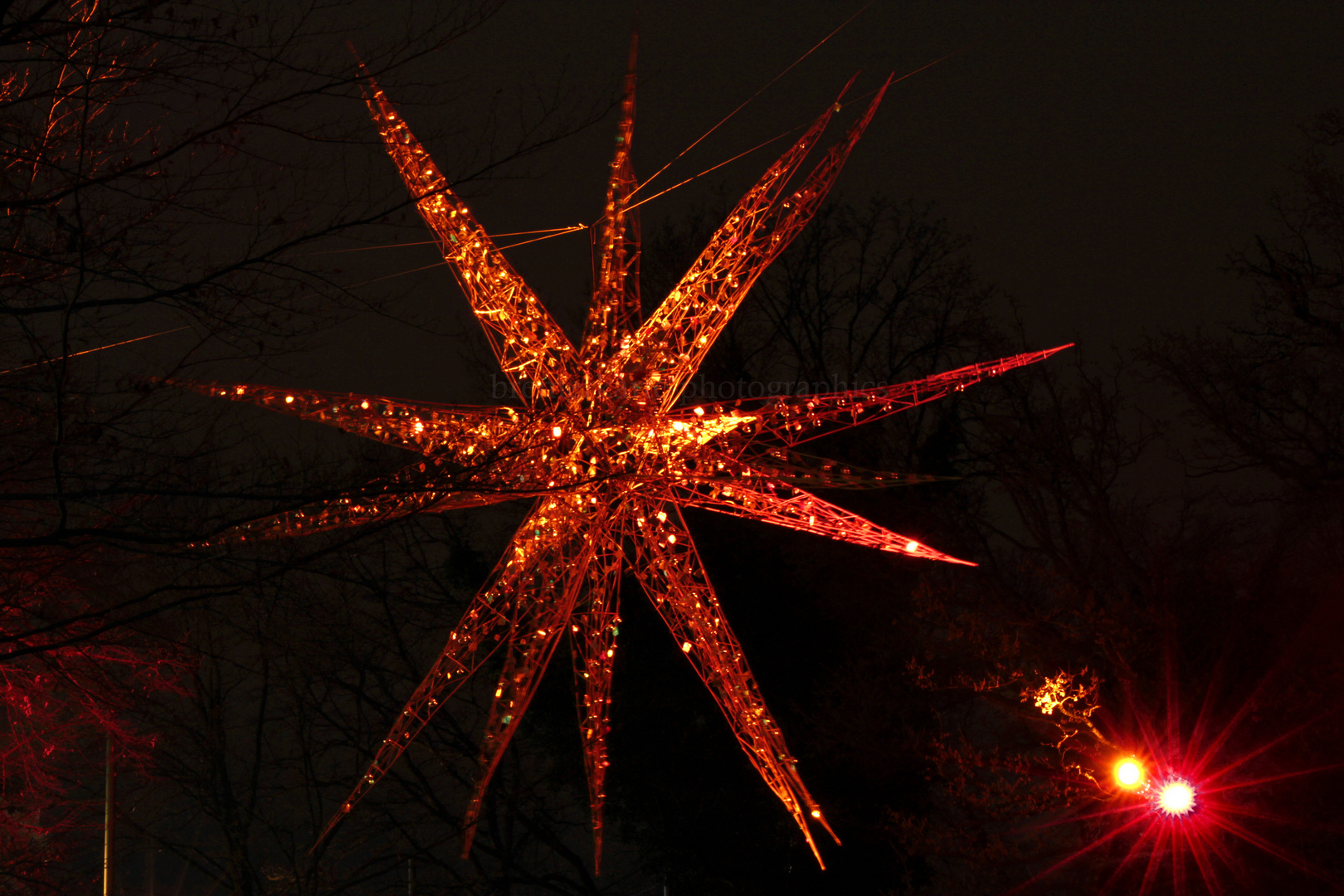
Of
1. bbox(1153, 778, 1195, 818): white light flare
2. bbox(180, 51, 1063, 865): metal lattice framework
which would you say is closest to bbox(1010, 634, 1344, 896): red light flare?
bbox(1153, 778, 1195, 818): white light flare

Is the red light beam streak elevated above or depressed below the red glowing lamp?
above

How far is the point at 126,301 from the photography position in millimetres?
4449

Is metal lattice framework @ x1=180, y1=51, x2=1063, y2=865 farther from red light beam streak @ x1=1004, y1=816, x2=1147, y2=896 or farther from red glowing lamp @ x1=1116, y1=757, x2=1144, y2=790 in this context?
red light beam streak @ x1=1004, y1=816, x2=1147, y2=896

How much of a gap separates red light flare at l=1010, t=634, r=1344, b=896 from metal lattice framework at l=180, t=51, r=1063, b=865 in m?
2.60

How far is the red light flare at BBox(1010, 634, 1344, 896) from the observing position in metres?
6.80

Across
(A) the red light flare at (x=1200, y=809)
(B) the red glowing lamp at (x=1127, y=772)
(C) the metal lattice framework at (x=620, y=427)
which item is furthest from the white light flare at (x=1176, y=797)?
(C) the metal lattice framework at (x=620, y=427)

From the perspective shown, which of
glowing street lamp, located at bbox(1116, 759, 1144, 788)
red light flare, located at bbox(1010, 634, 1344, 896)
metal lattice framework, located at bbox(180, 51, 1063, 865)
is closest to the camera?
metal lattice framework, located at bbox(180, 51, 1063, 865)

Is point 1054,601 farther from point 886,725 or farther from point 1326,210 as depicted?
point 1326,210

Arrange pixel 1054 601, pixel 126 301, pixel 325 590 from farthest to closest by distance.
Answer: pixel 325 590
pixel 1054 601
pixel 126 301

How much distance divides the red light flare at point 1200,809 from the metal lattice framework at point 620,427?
2598mm

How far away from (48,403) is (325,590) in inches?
288

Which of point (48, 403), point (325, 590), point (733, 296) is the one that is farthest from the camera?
point (325, 590)

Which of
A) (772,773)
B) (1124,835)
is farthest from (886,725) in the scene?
(772,773)

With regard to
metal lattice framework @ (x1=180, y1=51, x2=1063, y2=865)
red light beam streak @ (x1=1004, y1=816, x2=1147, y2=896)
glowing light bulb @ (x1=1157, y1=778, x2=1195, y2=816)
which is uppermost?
metal lattice framework @ (x1=180, y1=51, x2=1063, y2=865)
